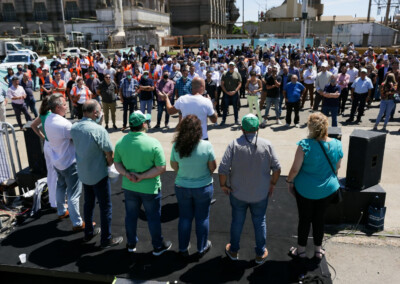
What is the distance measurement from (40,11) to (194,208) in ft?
193

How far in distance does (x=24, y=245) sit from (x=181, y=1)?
63.3 m

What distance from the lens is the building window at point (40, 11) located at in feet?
172

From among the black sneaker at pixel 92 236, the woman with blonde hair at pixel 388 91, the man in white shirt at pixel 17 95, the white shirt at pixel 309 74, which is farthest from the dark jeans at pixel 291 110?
the man in white shirt at pixel 17 95

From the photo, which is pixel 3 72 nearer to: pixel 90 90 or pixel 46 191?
pixel 90 90

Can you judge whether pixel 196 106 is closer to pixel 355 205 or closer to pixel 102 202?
pixel 102 202

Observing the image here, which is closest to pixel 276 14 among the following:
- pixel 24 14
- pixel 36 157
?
pixel 24 14

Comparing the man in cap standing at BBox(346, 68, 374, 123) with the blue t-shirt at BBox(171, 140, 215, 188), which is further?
the man in cap standing at BBox(346, 68, 374, 123)

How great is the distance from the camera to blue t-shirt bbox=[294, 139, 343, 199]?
366cm

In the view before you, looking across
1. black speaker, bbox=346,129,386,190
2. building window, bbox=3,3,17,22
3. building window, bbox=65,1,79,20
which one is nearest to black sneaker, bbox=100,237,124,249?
black speaker, bbox=346,129,386,190

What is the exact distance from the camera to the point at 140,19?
44.9 metres

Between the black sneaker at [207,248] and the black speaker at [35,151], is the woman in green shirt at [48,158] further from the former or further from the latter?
the black sneaker at [207,248]

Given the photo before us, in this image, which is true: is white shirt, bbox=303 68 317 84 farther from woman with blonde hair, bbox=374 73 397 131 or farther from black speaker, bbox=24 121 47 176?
black speaker, bbox=24 121 47 176

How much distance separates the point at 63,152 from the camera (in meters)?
4.48

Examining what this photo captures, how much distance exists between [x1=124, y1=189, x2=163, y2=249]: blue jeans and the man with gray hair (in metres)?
0.41
